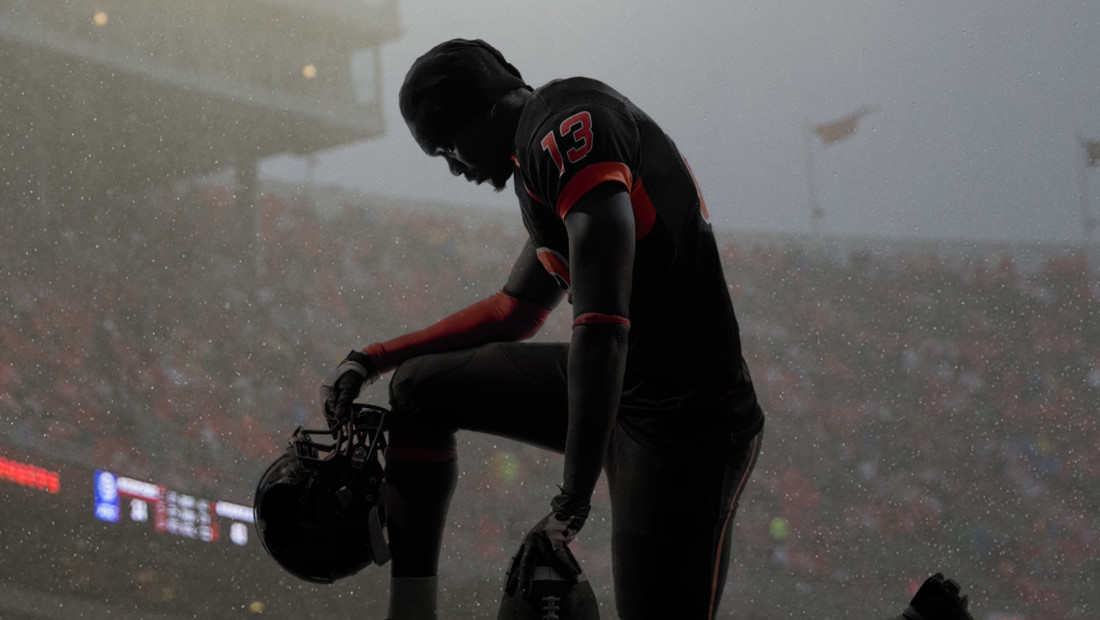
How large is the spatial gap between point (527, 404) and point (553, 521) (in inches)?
8.5

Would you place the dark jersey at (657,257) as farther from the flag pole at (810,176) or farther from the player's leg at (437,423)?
the flag pole at (810,176)

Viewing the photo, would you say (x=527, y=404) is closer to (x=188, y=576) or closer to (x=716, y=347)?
(x=716, y=347)

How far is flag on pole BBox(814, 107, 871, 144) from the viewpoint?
3.87 m

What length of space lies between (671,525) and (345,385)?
433mm

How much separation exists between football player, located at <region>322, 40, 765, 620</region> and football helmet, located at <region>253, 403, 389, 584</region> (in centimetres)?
3

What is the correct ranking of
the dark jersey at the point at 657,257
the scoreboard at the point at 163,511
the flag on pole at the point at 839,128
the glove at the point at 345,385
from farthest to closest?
the flag on pole at the point at 839,128
the scoreboard at the point at 163,511
the glove at the point at 345,385
the dark jersey at the point at 657,257

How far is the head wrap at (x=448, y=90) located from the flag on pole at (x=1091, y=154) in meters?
3.02

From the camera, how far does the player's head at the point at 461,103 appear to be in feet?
3.51

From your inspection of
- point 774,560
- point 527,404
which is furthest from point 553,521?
point 774,560

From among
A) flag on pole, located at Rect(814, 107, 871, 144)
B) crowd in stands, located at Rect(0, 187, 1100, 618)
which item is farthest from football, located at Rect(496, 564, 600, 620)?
flag on pole, located at Rect(814, 107, 871, 144)

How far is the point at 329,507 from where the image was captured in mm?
1069

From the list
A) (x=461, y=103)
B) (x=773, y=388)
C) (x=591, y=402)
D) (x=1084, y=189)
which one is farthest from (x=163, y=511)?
(x=1084, y=189)

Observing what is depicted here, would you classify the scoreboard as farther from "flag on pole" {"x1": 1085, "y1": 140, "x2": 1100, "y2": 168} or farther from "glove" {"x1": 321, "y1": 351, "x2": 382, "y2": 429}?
"flag on pole" {"x1": 1085, "y1": 140, "x2": 1100, "y2": 168}

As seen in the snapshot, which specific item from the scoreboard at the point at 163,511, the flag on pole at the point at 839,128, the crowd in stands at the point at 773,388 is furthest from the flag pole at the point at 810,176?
the scoreboard at the point at 163,511
